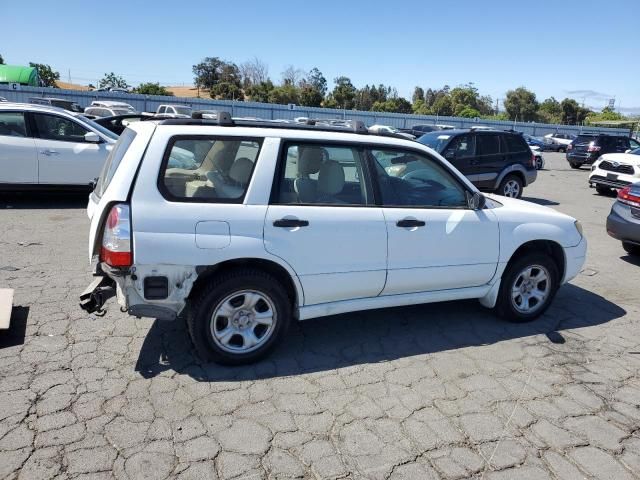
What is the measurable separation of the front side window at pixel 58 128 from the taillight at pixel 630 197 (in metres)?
8.69

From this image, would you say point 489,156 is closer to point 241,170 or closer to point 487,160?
point 487,160

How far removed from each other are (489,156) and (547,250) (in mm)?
7166

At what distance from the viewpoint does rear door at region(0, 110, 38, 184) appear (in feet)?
27.2

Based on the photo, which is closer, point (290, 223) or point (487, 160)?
point (290, 223)

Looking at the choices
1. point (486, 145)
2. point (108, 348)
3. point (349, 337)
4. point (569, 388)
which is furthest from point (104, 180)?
point (486, 145)

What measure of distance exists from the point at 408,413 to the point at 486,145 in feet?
30.7

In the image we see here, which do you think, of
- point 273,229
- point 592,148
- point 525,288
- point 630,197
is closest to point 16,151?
point 273,229

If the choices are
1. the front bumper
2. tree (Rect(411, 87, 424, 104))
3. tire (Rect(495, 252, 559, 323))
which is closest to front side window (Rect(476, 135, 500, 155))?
the front bumper

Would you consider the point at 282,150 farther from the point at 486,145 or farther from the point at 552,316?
the point at 486,145

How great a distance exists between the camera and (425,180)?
171 inches

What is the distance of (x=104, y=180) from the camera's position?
3816mm

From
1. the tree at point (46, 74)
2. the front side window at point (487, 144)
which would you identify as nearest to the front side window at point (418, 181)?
the front side window at point (487, 144)

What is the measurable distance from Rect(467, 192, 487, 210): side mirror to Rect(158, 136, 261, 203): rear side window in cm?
188

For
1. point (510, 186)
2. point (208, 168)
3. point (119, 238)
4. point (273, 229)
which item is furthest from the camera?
point (510, 186)
